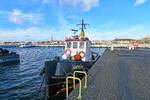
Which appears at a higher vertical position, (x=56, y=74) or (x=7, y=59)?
(x=56, y=74)

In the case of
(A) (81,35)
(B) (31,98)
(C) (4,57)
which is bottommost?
(B) (31,98)

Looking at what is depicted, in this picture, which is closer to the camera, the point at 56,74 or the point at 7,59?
the point at 56,74

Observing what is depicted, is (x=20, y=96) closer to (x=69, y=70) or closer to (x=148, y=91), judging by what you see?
(x=69, y=70)

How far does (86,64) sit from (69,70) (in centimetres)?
165

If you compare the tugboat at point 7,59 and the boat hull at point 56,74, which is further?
the tugboat at point 7,59

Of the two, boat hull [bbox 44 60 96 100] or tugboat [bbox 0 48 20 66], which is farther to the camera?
tugboat [bbox 0 48 20 66]

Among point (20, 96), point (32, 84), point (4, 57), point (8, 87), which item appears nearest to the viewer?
point (20, 96)

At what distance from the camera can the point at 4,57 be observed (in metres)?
21.5

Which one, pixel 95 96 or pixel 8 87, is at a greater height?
pixel 95 96

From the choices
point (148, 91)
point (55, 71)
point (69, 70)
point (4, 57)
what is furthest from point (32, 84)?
point (4, 57)

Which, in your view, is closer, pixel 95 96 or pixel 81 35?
pixel 95 96

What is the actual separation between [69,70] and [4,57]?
20806 mm

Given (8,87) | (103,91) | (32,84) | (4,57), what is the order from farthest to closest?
Answer: (4,57) → (32,84) → (8,87) → (103,91)

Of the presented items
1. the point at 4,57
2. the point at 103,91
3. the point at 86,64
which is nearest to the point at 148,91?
the point at 103,91
